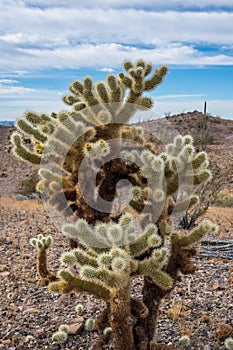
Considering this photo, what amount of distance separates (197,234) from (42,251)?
1.14 m

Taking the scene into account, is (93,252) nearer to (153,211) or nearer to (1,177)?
(153,211)

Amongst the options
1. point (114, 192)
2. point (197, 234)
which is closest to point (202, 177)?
point (197, 234)

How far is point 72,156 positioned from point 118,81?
754 millimetres

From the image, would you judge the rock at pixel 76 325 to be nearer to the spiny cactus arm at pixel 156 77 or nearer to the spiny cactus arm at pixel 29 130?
the spiny cactus arm at pixel 29 130

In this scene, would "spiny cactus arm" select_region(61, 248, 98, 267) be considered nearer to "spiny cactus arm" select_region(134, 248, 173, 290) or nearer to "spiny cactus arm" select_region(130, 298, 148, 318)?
"spiny cactus arm" select_region(134, 248, 173, 290)

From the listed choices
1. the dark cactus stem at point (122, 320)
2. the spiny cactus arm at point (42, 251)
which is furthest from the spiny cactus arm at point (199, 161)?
the spiny cactus arm at point (42, 251)

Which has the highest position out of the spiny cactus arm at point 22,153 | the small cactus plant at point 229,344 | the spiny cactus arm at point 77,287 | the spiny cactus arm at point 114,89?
the spiny cactus arm at point 114,89

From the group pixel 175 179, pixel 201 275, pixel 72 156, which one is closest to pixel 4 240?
pixel 201 275

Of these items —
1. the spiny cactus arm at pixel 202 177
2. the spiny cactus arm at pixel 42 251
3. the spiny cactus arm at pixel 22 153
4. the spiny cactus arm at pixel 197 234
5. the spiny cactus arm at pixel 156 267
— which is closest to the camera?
the spiny cactus arm at pixel 156 267

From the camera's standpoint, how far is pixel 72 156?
3.30 meters

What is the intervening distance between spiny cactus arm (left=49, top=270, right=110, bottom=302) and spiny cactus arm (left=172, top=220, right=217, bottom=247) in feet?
2.15

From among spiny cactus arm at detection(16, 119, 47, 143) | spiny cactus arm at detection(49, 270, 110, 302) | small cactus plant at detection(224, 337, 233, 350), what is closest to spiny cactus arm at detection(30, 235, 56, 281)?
spiny cactus arm at detection(49, 270, 110, 302)

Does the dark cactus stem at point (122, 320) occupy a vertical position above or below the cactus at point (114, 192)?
below

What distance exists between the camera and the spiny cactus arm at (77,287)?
2.72 meters
